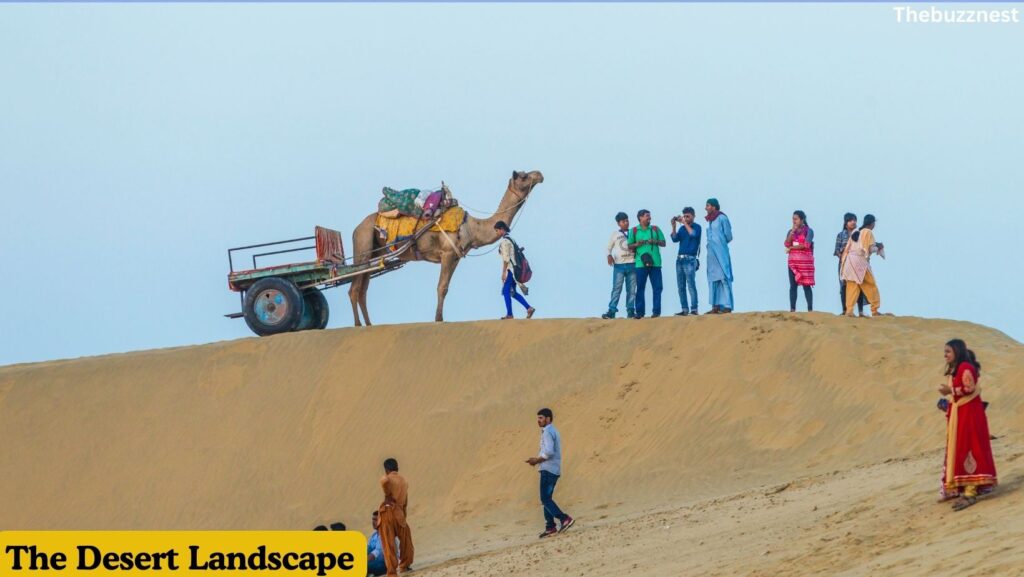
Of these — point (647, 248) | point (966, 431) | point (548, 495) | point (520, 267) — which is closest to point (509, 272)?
point (520, 267)

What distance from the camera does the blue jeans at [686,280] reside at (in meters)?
23.7

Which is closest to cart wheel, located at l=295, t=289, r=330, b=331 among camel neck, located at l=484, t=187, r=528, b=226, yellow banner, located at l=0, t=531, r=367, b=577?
camel neck, located at l=484, t=187, r=528, b=226

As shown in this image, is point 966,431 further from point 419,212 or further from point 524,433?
point 419,212

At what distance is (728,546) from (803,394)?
6.28 meters

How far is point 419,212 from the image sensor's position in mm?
26047

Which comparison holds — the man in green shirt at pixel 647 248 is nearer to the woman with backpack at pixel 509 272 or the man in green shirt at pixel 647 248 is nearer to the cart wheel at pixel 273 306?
the woman with backpack at pixel 509 272

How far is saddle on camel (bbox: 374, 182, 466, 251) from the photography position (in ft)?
85.2

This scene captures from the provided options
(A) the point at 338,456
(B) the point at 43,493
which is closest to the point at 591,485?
(A) the point at 338,456

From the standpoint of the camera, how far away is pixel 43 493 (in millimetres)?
24547

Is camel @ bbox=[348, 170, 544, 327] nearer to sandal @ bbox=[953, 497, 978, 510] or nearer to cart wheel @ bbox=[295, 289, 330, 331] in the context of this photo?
cart wheel @ bbox=[295, 289, 330, 331]

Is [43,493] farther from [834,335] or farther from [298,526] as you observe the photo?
[834,335]

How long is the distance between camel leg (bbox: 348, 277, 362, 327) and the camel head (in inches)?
110

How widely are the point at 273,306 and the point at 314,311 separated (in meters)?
0.91

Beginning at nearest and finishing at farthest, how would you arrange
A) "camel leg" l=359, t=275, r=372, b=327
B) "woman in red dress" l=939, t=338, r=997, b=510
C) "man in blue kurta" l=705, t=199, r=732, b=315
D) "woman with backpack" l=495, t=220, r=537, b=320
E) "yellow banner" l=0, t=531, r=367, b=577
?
"woman in red dress" l=939, t=338, r=997, b=510 < "yellow banner" l=0, t=531, r=367, b=577 < "man in blue kurta" l=705, t=199, r=732, b=315 < "woman with backpack" l=495, t=220, r=537, b=320 < "camel leg" l=359, t=275, r=372, b=327
